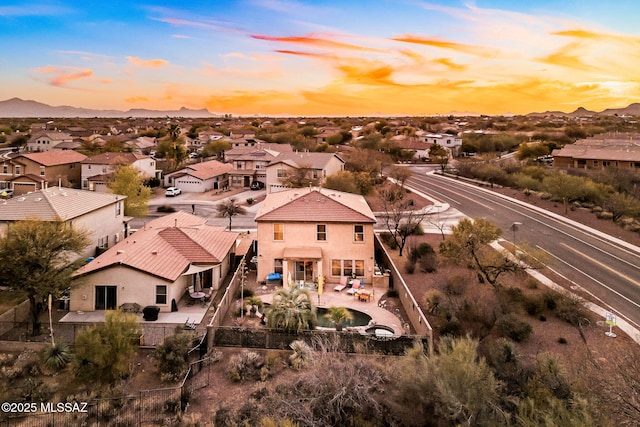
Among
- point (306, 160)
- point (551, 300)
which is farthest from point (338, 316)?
point (306, 160)

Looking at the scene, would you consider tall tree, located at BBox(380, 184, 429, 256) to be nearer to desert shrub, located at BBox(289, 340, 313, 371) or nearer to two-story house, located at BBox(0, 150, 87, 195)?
desert shrub, located at BBox(289, 340, 313, 371)

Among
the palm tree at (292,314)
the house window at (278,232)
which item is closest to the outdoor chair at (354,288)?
the palm tree at (292,314)

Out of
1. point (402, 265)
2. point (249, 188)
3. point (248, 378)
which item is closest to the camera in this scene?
point (248, 378)

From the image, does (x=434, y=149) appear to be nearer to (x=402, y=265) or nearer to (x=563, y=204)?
(x=563, y=204)

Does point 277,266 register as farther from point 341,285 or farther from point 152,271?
point 152,271

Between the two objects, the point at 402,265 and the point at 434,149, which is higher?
the point at 434,149

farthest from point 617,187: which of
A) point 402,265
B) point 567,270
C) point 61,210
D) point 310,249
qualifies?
point 61,210

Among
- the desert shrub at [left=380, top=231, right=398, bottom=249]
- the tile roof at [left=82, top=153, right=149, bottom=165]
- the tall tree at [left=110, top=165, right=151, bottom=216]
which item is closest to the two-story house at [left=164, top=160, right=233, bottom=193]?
the tile roof at [left=82, top=153, right=149, bottom=165]
